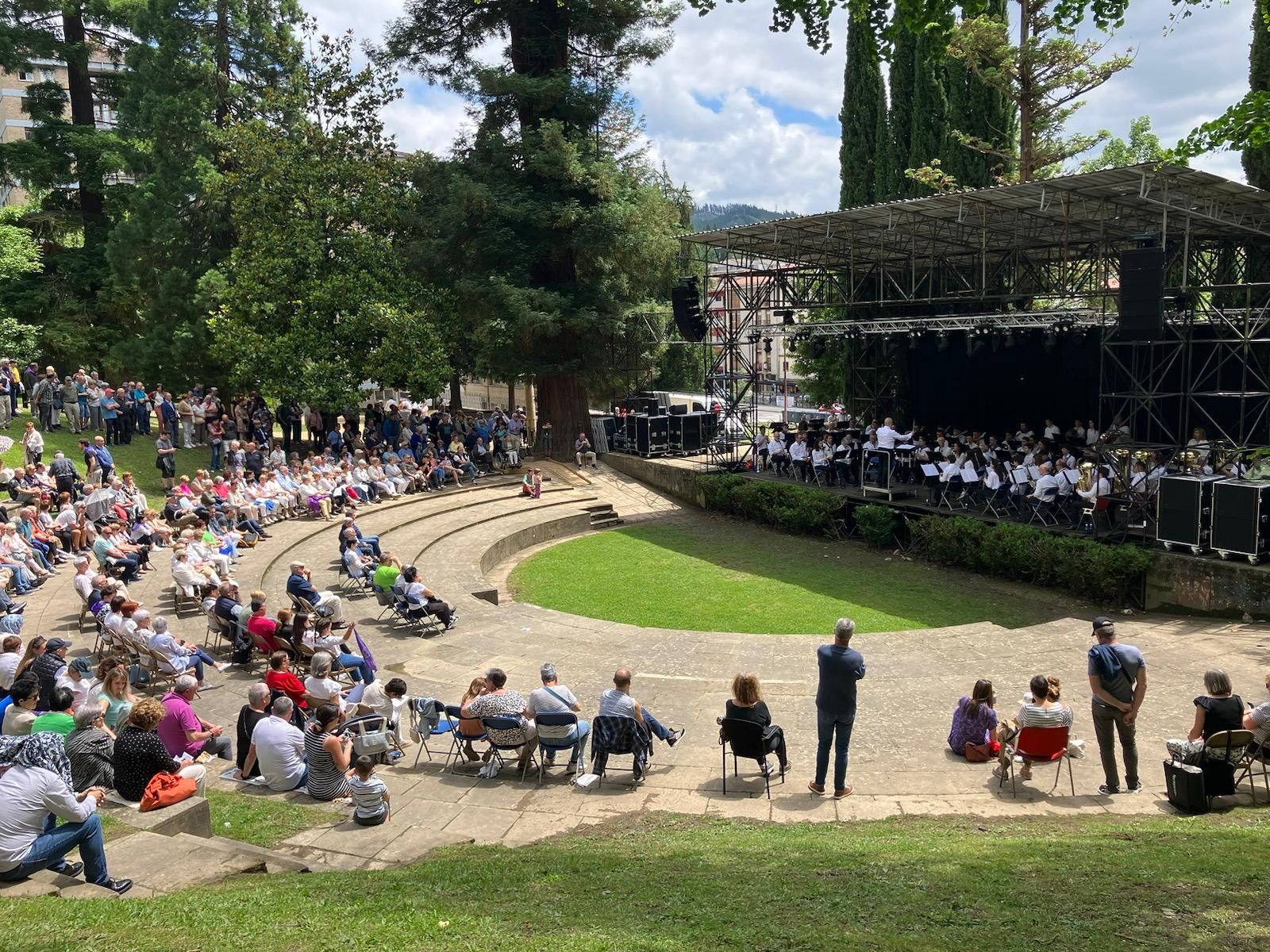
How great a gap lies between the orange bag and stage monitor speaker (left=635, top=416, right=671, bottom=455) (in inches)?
808

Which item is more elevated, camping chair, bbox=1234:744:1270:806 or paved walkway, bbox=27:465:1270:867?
camping chair, bbox=1234:744:1270:806

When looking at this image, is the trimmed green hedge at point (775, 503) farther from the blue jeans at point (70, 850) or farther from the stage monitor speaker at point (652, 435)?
the blue jeans at point (70, 850)

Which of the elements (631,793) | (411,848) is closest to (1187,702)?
(631,793)

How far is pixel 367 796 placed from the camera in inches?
260

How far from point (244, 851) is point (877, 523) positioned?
1555 centimetres

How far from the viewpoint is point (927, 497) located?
64.4 ft

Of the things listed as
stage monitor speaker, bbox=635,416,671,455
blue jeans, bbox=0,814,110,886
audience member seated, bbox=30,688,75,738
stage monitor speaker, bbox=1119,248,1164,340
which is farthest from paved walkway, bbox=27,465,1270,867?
stage monitor speaker, bbox=635,416,671,455

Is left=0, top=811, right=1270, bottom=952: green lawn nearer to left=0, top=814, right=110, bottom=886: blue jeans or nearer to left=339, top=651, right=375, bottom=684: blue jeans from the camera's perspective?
left=0, top=814, right=110, bottom=886: blue jeans

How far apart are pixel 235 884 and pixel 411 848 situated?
1306 millimetres

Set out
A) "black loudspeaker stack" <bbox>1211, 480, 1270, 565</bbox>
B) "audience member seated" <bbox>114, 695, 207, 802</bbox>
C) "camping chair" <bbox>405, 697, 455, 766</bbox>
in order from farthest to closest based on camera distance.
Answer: "black loudspeaker stack" <bbox>1211, 480, 1270, 565</bbox> → "camping chair" <bbox>405, 697, 455, 766</bbox> → "audience member seated" <bbox>114, 695, 207, 802</bbox>

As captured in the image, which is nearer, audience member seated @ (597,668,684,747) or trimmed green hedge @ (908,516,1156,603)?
audience member seated @ (597,668,684,747)

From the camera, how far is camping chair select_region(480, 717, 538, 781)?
7.78m

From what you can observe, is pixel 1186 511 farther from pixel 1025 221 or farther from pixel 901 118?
pixel 901 118

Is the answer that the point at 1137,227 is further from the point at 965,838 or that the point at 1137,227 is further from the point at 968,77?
the point at 965,838
